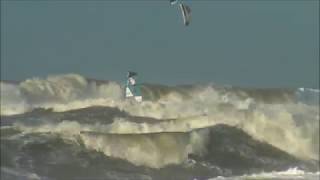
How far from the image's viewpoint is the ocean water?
12352 mm

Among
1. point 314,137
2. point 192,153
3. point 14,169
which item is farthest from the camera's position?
point 314,137

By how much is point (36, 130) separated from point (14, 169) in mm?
1495

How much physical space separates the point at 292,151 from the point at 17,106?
551 cm

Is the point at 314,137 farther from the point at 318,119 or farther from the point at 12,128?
the point at 12,128

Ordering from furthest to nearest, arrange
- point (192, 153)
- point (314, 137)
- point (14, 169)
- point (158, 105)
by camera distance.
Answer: point (314, 137) < point (158, 105) < point (192, 153) < point (14, 169)

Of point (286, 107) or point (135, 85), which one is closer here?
point (135, 85)

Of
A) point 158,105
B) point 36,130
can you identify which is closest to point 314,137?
point 158,105

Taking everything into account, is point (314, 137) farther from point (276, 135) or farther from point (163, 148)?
point (163, 148)

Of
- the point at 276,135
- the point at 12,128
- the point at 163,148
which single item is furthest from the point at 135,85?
the point at 276,135

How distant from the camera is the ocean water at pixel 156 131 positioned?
12352 millimetres

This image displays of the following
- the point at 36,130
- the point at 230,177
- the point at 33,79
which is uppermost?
the point at 33,79

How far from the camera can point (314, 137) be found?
16.2m

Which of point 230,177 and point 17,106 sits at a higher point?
point 17,106

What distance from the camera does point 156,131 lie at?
1395cm
